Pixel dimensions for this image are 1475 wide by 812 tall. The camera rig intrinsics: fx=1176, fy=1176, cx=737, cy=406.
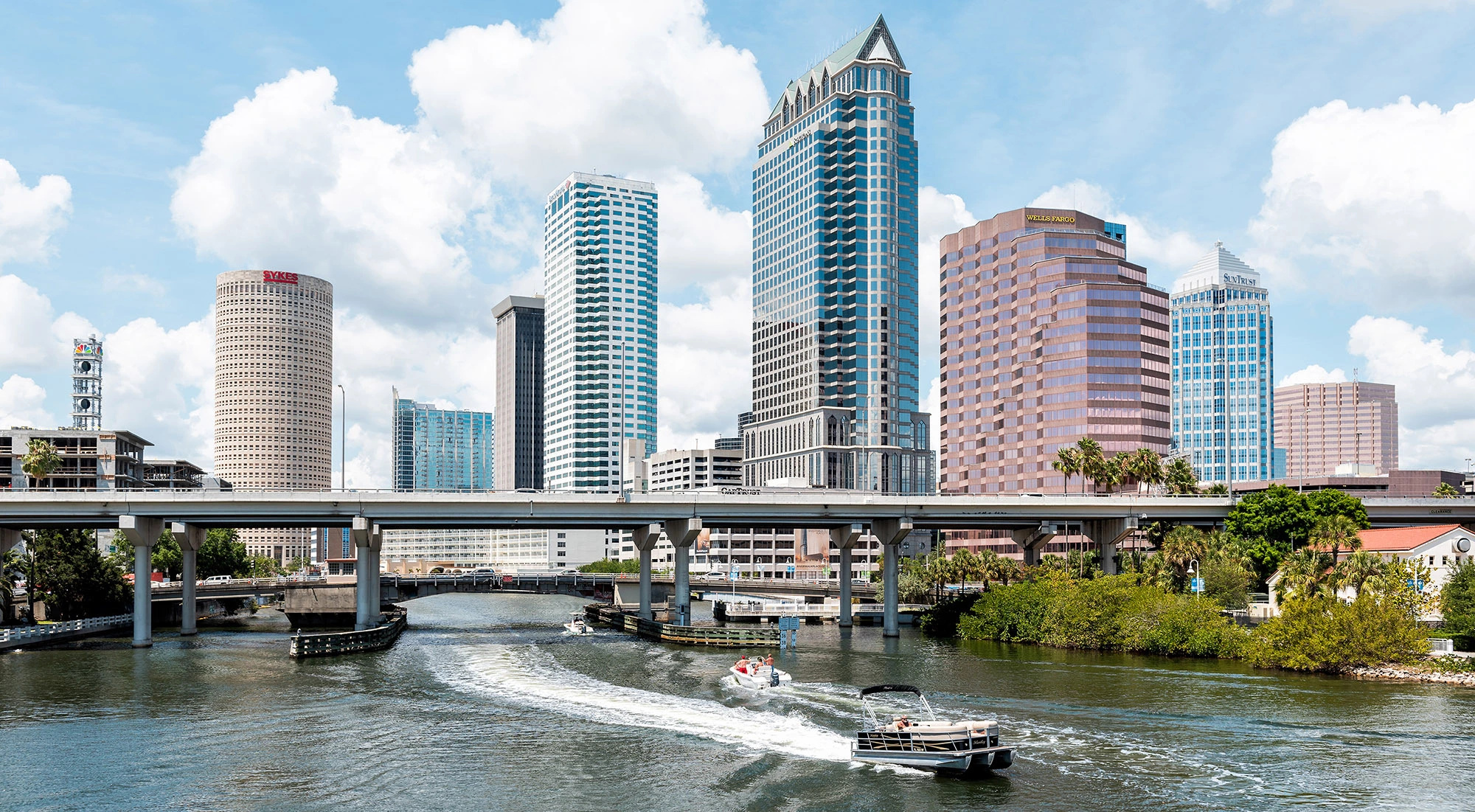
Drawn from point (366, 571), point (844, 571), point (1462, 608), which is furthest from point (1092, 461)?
point (366, 571)

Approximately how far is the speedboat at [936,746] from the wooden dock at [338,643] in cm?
6235

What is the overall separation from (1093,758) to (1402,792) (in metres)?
12.7

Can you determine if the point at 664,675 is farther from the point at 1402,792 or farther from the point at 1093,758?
the point at 1402,792

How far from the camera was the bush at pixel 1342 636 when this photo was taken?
267 ft

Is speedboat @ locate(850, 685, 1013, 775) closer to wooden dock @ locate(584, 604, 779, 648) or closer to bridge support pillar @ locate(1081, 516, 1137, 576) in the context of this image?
wooden dock @ locate(584, 604, 779, 648)

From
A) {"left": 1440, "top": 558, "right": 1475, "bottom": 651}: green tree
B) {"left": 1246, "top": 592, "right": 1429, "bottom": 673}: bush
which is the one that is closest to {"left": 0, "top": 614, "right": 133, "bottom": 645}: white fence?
{"left": 1246, "top": 592, "right": 1429, "bottom": 673}: bush

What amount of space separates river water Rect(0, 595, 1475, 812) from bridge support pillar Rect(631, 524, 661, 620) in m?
36.5

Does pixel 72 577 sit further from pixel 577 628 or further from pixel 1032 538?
pixel 1032 538

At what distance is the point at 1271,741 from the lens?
58.3 metres

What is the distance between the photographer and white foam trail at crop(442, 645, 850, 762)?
60.1 m

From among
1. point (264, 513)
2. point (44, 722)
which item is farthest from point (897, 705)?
point (264, 513)

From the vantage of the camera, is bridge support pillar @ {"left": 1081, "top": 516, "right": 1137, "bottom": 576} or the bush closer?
the bush

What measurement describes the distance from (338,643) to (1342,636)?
81930mm

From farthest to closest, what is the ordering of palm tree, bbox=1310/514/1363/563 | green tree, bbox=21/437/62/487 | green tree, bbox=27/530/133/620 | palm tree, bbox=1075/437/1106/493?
1. green tree, bbox=21/437/62/487
2. palm tree, bbox=1075/437/1106/493
3. green tree, bbox=27/530/133/620
4. palm tree, bbox=1310/514/1363/563
